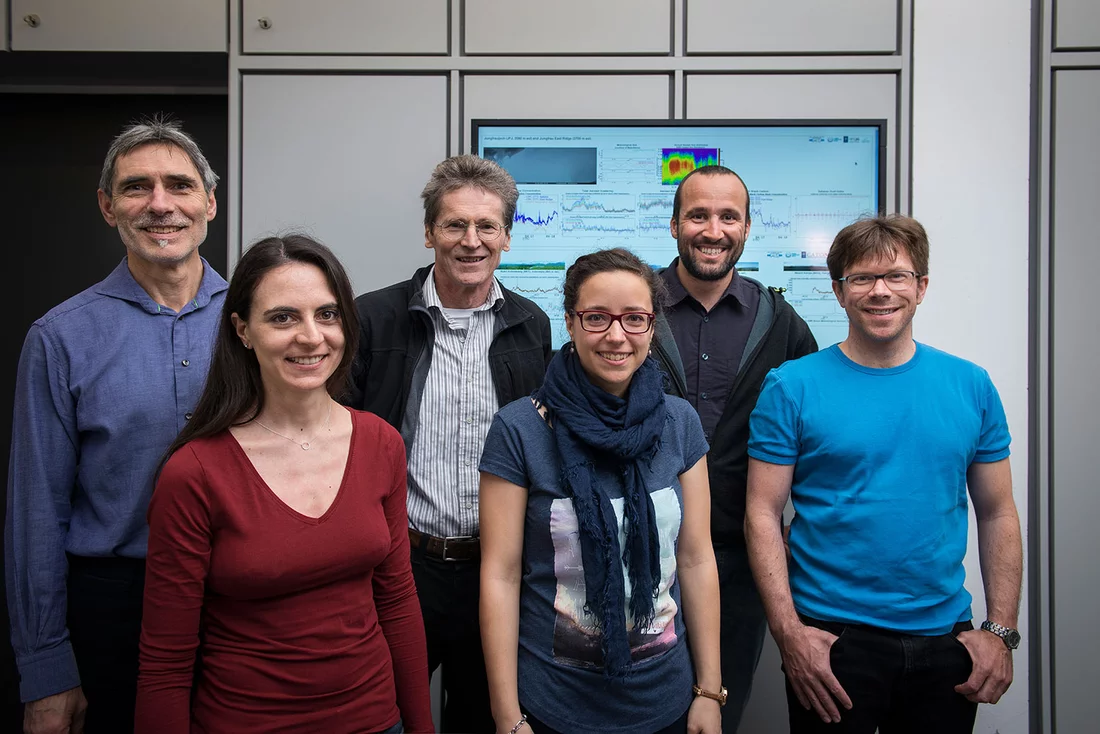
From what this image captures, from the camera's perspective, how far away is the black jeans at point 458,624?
174cm

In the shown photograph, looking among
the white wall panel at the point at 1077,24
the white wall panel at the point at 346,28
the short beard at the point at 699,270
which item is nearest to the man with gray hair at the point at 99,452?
the short beard at the point at 699,270

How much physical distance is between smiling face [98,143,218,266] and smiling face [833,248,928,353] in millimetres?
1538

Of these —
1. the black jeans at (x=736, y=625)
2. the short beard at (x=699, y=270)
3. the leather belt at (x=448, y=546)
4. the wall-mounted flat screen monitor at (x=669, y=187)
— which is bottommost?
the black jeans at (x=736, y=625)

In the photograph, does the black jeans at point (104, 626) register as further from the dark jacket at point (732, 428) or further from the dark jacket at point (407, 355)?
the dark jacket at point (732, 428)

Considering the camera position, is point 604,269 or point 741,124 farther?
point 741,124

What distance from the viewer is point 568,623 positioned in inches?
54.8

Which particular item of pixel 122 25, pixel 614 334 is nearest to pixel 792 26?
pixel 614 334

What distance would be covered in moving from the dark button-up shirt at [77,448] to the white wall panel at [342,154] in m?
1.31

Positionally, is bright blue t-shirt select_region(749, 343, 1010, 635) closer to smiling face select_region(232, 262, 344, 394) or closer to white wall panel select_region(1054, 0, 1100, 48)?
smiling face select_region(232, 262, 344, 394)

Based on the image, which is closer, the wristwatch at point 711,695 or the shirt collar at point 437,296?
the wristwatch at point 711,695

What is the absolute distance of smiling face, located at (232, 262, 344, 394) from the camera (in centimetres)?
127

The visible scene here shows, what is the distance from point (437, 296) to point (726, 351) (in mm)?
814

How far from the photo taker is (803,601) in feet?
5.51

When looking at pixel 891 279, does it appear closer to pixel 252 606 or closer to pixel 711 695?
pixel 711 695
